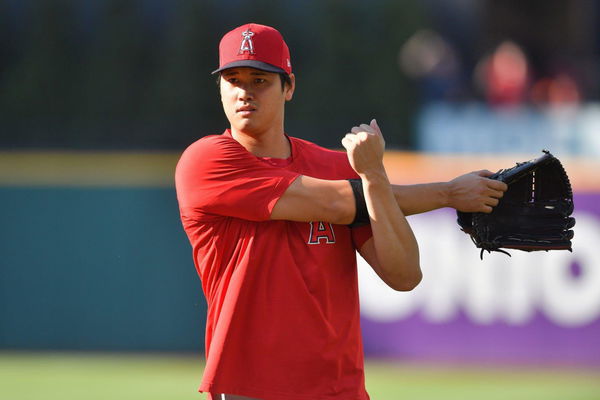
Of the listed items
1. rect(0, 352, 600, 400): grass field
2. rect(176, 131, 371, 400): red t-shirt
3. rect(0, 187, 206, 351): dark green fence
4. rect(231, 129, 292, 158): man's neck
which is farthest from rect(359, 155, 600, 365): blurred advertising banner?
rect(176, 131, 371, 400): red t-shirt

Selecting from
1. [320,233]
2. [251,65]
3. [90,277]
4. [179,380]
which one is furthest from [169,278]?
[251,65]

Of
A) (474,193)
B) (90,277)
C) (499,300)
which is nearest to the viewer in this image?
(474,193)

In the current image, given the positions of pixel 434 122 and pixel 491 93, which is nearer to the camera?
pixel 434 122

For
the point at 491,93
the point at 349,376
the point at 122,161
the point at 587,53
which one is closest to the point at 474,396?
the point at 122,161

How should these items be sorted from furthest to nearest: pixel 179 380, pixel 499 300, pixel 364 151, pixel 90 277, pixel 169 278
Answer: pixel 169 278, pixel 90 277, pixel 499 300, pixel 179 380, pixel 364 151

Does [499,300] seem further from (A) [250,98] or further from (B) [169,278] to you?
(A) [250,98]

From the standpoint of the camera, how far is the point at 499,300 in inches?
387

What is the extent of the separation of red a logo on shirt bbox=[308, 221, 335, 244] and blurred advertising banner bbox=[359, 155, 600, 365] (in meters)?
5.60

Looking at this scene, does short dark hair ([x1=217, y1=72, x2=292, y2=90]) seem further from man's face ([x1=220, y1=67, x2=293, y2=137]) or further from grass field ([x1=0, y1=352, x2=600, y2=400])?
grass field ([x1=0, y1=352, x2=600, y2=400])

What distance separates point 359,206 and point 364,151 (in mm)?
232

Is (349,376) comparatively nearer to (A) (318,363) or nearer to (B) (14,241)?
(A) (318,363)

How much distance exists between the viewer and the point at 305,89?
14.7 metres

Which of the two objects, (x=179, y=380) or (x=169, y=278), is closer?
(x=179, y=380)

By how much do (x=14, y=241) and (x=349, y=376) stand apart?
6753 millimetres
